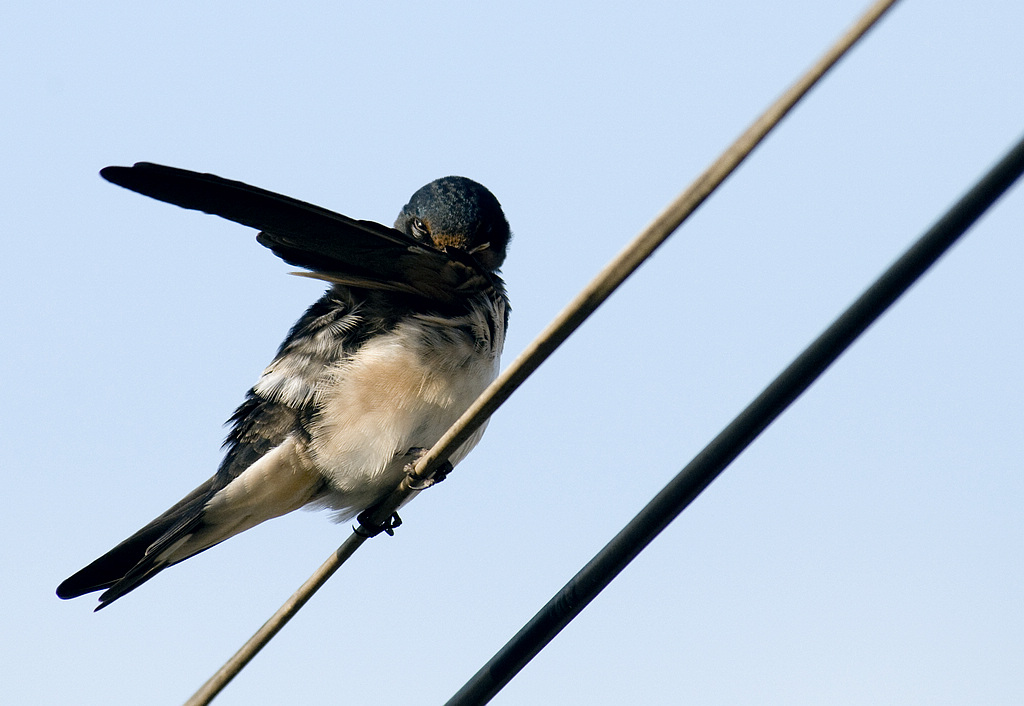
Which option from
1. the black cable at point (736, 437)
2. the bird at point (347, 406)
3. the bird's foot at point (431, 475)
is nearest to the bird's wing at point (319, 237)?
the bird at point (347, 406)

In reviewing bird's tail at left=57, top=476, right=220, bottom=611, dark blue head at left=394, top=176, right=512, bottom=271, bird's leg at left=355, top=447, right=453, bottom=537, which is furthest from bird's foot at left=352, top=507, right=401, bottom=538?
dark blue head at left=394, top=176, right=512, bottom=271

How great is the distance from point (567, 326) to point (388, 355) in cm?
221

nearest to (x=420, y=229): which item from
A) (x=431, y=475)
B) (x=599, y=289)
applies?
(x=431, y=475)

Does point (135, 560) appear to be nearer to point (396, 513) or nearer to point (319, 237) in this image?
point (396, 513)

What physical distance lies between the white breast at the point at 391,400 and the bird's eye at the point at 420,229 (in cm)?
100

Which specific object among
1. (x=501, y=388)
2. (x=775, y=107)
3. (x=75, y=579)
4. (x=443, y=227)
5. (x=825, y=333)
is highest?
(x=443, y=227)

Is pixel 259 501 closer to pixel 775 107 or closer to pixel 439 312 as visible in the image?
pixel 439 312

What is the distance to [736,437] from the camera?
2.20 metres

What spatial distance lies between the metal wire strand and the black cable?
31 centimetres

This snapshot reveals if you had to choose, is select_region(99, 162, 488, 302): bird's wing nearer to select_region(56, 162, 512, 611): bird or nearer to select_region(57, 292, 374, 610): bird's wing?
select_region(56, 162, 512, 611): bird

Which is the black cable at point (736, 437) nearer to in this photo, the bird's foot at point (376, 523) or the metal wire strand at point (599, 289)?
the metal wire strand at point (599, 289)

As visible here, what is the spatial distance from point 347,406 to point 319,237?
3.27ft

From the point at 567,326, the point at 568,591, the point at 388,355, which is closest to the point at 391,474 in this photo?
the point at 388,355

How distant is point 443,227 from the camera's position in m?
5.40
